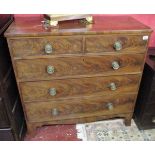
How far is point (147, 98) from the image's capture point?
1467mm

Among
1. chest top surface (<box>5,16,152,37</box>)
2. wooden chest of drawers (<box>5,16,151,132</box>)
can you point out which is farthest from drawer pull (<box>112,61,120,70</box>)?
chest top surface (<box>5,16,152,37</box>)

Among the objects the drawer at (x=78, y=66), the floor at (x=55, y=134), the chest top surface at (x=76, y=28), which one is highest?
the chest top surface at (x=76, y=28)

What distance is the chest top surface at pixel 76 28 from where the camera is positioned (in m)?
1.11

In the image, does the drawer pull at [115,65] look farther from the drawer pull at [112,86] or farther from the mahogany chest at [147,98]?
the mahogany chest at [147,98]

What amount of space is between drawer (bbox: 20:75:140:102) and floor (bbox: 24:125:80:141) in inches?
14.5

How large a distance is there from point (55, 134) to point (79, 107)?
0.32 metres

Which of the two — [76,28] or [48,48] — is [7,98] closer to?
[48,48]

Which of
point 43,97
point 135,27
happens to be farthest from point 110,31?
point 43,97

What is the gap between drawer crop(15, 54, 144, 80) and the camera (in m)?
1.21

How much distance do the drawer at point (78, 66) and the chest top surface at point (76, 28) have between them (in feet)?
0.55

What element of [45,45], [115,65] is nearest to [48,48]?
[45,45]

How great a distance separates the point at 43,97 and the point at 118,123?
28.1 inches

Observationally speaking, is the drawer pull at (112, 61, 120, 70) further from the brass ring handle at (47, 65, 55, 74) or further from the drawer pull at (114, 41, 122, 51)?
the brass ring handle at (47, 65, 55, 74)

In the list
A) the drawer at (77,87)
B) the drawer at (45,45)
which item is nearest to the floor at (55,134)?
the drawer at (77,87)
